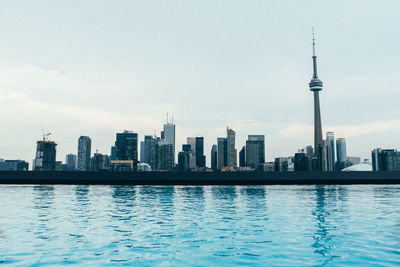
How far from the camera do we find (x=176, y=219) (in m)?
20.2

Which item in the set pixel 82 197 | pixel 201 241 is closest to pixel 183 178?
pixel 82 197

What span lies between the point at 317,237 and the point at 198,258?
20.6ft

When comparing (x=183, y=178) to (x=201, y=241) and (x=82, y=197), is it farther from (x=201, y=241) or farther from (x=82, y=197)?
(x=201, y=241)

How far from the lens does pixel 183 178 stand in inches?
4503

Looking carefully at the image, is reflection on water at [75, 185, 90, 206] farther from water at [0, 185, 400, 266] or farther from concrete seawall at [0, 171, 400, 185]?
concrete seawall at [0, 171, 400, 185]

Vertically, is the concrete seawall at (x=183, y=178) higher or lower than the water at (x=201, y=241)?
lower

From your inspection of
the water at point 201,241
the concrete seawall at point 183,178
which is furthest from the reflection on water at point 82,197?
the concrete seawall at point 183,178

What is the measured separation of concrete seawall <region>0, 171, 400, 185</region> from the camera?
114 metres

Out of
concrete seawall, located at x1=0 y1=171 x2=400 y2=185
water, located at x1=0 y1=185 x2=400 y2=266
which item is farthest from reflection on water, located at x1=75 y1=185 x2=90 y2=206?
concrete seawall, located at x1=0 y1=171 x2=400 y2=185

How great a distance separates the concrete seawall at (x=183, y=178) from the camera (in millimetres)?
114125

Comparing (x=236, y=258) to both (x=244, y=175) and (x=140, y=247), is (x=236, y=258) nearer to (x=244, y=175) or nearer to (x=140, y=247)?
(x=140, y=247)

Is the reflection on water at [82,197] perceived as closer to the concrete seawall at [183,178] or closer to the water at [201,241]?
the water at [201,241]

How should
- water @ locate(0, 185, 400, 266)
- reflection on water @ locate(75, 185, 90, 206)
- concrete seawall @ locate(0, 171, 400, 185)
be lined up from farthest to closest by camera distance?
concrete seawall @ locate(0, 171, 400, 185), reflection on water @ locate(75, 185, 90, 206), water @ locate(0, 185, 400, 266)

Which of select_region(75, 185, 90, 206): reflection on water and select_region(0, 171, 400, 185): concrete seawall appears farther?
select_region(0, 171, 400, 185): concrete seawall
